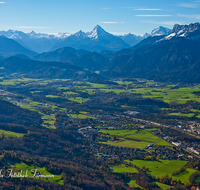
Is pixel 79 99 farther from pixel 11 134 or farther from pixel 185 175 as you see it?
pixel 185 175

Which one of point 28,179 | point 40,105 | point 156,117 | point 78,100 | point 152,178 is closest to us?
point 28,179

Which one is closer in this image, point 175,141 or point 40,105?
point 175,141

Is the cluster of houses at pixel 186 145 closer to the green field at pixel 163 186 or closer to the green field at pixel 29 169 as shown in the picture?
the green field at pixel 163 186

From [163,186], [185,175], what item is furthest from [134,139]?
[163,186]

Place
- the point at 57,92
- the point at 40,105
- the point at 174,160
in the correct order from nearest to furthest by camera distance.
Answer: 1. the point at 174,160
2. the point at 40,105
3. the point at 57,92

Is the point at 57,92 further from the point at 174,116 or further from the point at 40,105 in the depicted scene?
the point at 174,116

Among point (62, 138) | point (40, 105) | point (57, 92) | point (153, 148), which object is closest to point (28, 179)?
point (62, 138)

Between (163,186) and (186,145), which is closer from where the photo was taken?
(163,186)
